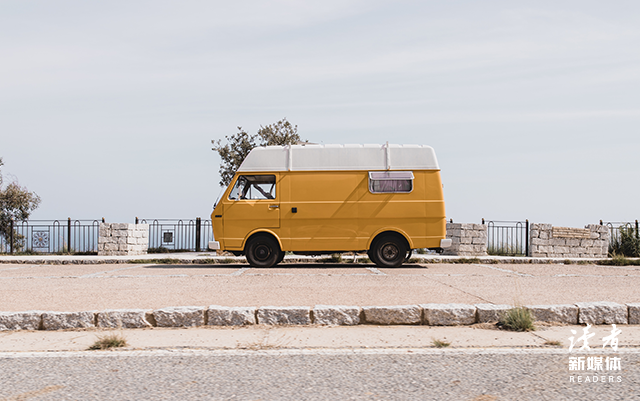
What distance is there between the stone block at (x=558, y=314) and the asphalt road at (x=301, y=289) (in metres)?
0.98

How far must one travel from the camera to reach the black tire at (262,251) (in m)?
14.3

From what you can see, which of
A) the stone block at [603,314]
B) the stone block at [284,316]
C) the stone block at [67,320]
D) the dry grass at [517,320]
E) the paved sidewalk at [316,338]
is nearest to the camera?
the paved sidewalk at [316,338]

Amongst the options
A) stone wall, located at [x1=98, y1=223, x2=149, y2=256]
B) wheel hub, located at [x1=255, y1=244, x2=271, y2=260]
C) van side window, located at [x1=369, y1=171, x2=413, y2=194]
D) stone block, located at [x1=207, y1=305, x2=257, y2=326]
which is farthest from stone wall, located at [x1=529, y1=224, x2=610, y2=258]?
stone block, located at [x1=207, y1=305, x2=257, y2=326]

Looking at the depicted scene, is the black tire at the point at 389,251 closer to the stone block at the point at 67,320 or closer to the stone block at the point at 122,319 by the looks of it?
the stone block at the point at 122,319

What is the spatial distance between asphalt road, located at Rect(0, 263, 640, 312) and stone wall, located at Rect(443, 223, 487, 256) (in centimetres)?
675

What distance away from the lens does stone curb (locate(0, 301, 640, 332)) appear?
650 centimetres

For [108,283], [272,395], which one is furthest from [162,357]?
[108,283]

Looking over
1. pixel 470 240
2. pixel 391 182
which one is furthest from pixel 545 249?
pixel 391 182

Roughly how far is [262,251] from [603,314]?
29.9 feet

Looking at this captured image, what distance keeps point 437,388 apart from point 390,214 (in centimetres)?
1005

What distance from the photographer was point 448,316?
6625 millimetres

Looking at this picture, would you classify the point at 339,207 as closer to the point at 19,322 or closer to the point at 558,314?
the point at 558,314

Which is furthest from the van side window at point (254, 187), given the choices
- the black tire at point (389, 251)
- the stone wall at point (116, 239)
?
the stone wall at point (116, 239)

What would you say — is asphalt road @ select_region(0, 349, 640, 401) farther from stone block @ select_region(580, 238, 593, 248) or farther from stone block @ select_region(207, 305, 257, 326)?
stone block @ select_region(580, 238, 593, 248)
